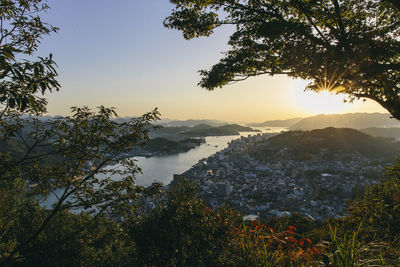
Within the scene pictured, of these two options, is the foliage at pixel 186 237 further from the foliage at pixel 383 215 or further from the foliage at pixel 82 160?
the foliage at pixel 383 215

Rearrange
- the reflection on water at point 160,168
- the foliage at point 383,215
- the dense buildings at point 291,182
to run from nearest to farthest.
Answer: the foliage at point 383,215
the dense buildings at point 291,182
the reflection on water at point 160,168

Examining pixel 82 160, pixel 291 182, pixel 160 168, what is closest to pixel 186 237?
pixel 82 160

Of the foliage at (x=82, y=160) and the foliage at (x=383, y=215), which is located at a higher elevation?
the foliage at (x=82, y=160)

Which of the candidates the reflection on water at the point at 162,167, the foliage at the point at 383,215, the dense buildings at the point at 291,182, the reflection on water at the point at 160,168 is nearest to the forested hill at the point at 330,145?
the dense buildings at the point at 291,182

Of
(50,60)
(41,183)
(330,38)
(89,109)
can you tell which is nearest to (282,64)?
(330,38)

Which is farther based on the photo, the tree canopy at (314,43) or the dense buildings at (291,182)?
the dense buildings at (291,182)

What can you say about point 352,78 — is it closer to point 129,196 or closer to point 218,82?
point 218,82

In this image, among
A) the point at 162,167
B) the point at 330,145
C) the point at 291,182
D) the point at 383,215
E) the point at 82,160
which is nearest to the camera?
the point at 82,160

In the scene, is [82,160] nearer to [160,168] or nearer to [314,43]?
[314,43]
